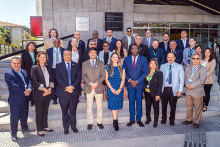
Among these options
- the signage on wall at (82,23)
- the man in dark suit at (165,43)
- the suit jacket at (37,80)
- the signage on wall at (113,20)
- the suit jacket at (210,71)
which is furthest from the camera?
the signage on wall at (113,20)

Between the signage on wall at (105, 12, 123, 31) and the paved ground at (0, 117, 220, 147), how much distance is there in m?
5.65

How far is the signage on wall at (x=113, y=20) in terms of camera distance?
885cm

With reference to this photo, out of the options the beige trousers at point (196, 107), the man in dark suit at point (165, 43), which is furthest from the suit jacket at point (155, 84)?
the man in dark suit at point (165, 43)

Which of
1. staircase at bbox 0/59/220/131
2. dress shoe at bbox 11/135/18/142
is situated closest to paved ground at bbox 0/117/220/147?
dress shoe at bbox 11/135/18/142

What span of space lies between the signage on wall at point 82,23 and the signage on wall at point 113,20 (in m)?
0.93

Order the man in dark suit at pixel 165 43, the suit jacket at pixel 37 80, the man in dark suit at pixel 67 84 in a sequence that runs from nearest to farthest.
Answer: the suit jacket at pixel 37 80 → the man in dark suit at pixel 67 84 → the man in dark suit at pixel 165 43

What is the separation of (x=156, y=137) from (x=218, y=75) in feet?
13.9

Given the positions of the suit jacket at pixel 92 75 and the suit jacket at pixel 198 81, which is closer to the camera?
the suit jacket at pixel 92 75

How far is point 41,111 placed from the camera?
157 inches

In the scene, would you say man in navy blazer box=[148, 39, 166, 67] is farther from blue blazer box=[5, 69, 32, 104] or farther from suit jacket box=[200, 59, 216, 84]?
blue blazer box=[5, 69, 32, 104]

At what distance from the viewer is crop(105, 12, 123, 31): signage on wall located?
8.85 metres

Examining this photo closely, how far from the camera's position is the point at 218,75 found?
6.82 metres

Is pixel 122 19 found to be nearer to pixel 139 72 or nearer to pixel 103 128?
pixel 139 72

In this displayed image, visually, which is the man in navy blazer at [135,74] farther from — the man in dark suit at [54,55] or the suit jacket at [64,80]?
the man in dark suit at [54,55]
